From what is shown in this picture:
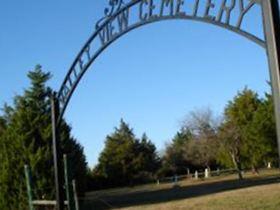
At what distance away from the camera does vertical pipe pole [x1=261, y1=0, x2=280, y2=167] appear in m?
5.79

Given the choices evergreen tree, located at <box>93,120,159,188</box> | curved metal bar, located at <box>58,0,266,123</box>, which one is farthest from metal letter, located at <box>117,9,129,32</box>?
evergreen tree, located at <box>93,120,159,188</box>

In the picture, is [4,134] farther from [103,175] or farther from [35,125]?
[103,175]

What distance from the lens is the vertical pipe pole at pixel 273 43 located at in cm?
579

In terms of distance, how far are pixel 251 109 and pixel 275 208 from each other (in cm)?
4357

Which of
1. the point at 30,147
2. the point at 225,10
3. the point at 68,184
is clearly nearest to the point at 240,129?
the point at 30,147

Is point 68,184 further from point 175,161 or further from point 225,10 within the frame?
point 175,161

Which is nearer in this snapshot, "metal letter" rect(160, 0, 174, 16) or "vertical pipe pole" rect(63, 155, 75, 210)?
"metal letter" rect(160, 0, 174, 16)

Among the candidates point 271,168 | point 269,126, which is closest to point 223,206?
point 269,126

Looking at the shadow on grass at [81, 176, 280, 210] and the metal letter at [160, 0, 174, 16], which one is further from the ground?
the metal letter at [160, 0, 174, 16]

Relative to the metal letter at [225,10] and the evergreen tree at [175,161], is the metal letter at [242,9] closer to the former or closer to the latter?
the metal letter at [225,10]

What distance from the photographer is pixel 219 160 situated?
72938 millimetres

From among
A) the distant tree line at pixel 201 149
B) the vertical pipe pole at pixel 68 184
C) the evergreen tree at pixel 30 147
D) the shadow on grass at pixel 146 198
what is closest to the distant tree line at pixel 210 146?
the distant tree line at pixel 201 149

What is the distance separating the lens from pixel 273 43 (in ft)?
19.1

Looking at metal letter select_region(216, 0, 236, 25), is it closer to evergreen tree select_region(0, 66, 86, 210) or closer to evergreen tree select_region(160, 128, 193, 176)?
evergreen tree select_region(0, 66, 86, 210)
